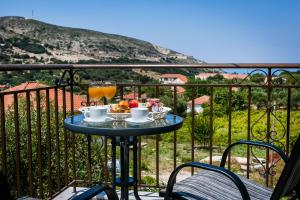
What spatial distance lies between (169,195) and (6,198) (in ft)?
2.43

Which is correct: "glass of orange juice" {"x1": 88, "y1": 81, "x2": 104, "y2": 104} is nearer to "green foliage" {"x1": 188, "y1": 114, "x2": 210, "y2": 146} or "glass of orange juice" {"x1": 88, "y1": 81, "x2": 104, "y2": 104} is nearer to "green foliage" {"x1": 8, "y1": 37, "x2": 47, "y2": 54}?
"green foliage" {"x1": 188, "y1": 114, "x2": 210, "y2": 146}

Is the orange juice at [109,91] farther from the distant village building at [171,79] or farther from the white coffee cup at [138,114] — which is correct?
the distant village building at [171,79]

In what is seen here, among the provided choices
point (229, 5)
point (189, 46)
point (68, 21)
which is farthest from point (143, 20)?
point (68, 21)

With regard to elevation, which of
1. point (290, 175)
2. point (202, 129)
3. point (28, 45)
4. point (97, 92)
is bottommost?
point (202, 129)

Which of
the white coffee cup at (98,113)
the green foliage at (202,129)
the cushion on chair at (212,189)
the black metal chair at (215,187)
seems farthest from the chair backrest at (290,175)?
the green foliage at (202,129)

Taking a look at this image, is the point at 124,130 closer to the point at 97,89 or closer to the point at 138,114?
the point at 138,114

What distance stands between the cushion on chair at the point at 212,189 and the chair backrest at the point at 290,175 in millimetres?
612

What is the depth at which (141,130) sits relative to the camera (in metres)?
1.84

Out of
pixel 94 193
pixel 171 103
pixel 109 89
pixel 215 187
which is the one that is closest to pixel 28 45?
pixel 171 103

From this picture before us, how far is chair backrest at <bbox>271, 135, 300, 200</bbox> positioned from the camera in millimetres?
1114

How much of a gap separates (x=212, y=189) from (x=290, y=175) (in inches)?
31.7

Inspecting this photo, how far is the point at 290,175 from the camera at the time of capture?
114cm

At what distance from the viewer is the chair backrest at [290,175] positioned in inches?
43.9

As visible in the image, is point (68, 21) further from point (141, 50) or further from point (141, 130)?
point (141, 130)
